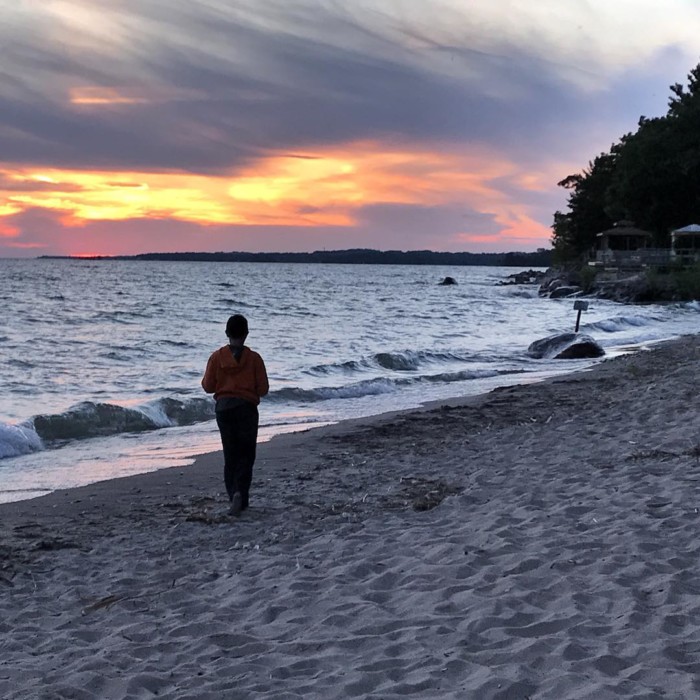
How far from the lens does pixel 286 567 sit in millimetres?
6117

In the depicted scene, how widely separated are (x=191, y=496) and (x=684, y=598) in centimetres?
524

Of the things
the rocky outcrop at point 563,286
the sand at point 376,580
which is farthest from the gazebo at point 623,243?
the sand at point 376,580

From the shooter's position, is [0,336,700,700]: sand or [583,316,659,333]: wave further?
[583,316,659,333]: wave

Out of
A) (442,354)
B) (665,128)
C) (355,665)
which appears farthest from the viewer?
(665,128)

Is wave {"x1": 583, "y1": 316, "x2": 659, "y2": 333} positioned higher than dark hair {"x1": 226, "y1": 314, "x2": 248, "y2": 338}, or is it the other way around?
dark hair {"x1": 226, "y1": 314, "x2": 248, "y2": 338}

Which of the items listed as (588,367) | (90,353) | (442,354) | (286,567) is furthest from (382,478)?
(90,353)

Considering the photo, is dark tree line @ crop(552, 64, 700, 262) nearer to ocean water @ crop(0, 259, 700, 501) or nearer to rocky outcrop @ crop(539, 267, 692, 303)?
rocky outcrop @ crop(539, 267, 692, 303)

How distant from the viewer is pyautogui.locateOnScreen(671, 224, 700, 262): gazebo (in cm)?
5312

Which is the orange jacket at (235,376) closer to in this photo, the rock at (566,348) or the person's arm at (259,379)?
the person's arm at (259,379)

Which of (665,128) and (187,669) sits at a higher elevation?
(665,128)

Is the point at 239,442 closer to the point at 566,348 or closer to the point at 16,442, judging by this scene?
the point at 16,442

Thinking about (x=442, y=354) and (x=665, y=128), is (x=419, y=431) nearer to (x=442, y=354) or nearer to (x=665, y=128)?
(x=442, y=354)

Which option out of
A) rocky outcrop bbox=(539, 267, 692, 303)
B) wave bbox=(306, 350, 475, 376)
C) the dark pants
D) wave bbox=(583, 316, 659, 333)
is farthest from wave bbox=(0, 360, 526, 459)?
rocky outcrop bbox=(539, 267, 692, 303)

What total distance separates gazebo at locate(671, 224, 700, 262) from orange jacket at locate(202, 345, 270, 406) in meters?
48.5
